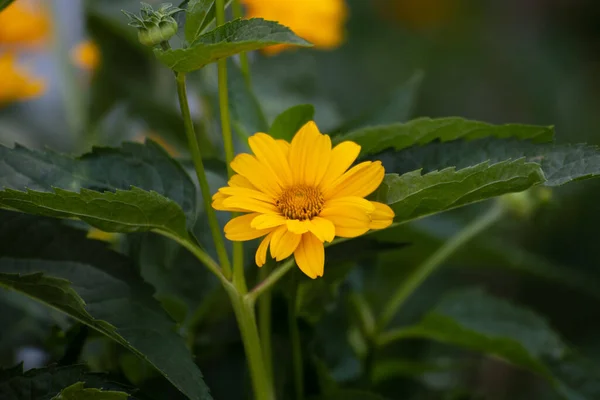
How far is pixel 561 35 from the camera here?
1400mm

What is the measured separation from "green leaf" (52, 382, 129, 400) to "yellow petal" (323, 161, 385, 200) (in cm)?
12

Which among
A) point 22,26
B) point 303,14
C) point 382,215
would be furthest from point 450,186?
point 22,26

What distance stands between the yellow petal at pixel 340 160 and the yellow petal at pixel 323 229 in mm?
25

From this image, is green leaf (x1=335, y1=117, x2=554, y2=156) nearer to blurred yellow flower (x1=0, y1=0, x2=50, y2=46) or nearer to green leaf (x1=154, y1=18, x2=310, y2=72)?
green leaf (x1=154, y1=18, x2=310, y2=72)

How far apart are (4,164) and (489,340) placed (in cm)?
26

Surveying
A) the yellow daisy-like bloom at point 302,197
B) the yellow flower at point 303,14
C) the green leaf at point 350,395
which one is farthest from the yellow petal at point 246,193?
the yellow flower at point 303,14

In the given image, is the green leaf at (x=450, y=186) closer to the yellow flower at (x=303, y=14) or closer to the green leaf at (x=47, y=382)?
the green leaf at (x=47, y=382)

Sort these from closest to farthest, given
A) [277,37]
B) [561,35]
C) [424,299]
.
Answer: [277,37] → [424,299] → [561,35]

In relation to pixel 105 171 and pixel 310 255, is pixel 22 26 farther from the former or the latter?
pixel 310 255

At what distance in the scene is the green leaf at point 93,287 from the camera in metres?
0.29

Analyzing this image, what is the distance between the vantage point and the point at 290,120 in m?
0.35

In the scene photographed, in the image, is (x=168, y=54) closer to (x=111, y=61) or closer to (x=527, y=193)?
(x=527, y=193)

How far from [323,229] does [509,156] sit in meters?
0.10

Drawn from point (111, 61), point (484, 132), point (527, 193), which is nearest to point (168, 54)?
point (484, 132)
